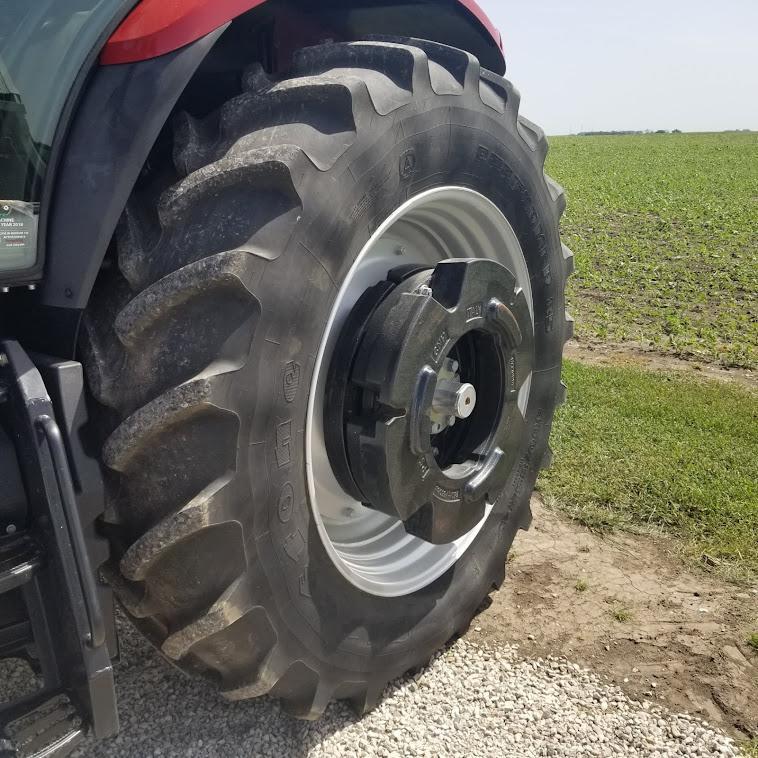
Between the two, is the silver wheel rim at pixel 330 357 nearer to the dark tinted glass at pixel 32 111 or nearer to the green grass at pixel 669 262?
the dark tinted glass at pixel 32 111

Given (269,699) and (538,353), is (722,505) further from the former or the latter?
(269,699)

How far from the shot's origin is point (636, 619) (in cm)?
281

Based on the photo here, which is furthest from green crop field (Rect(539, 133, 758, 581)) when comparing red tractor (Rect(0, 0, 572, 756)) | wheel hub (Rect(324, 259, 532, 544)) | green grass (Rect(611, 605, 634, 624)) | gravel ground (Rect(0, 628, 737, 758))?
red tractor (Rect(0, 0, 572, 756))

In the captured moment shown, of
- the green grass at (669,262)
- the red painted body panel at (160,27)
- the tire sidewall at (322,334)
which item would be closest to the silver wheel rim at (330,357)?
the tire sidewall at (322,334)

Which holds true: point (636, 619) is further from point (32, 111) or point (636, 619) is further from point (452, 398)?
point (32, 111)

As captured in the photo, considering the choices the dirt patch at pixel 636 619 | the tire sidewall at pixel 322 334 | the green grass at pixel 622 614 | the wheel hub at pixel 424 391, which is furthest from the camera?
the green grass at pixel 622 614

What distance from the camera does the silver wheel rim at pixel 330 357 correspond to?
2254mm

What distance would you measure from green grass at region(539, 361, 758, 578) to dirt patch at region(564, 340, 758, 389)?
302mm

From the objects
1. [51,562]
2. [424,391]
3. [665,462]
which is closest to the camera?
[51,562]

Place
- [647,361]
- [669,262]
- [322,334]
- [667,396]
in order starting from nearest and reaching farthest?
[322,334] → [667,396] → [647,361] → [669,262]

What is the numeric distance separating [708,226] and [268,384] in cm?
1270

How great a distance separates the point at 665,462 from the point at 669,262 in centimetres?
674

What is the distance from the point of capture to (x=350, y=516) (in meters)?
2.48

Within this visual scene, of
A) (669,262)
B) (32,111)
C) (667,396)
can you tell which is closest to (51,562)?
(32,111)
